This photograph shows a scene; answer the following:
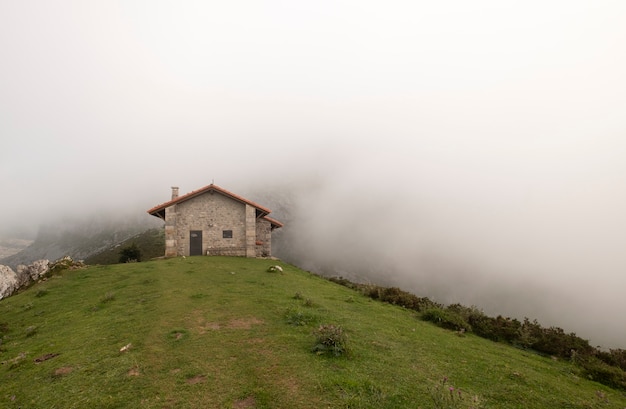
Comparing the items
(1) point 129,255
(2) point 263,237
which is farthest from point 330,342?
(1) point 129,255

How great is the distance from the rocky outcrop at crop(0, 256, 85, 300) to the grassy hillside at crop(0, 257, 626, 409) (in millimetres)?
7056

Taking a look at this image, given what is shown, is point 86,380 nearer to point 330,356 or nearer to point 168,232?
point 330,356

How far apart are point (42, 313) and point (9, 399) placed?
988 cm

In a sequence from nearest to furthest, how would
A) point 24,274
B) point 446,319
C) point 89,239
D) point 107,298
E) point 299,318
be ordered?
point 299,318 → point 446,319 → point 107,298 → point 24,274 → point 89,239

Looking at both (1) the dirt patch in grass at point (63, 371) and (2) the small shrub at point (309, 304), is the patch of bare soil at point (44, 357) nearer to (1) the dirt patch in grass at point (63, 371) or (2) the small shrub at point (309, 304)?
(1) the dirt patch in grass at point (63, 371)

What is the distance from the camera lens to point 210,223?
1383 inches

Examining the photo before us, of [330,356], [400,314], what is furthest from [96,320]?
[400,314]

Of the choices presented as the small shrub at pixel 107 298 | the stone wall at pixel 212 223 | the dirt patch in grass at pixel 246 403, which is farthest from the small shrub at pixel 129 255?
the dirt patch in grass at pixel 246 403

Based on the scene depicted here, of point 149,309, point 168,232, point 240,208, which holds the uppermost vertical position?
point 240,208

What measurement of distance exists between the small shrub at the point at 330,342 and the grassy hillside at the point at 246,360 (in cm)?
22

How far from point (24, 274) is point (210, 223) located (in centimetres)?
1552

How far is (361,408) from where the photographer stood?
24.0 ft

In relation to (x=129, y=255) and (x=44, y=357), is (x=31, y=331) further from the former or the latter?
(x=129, y=255)

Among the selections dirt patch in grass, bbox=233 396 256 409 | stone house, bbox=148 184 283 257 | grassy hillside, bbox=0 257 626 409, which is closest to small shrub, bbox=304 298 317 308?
grassy hillside, bbox=0 257 626 409
